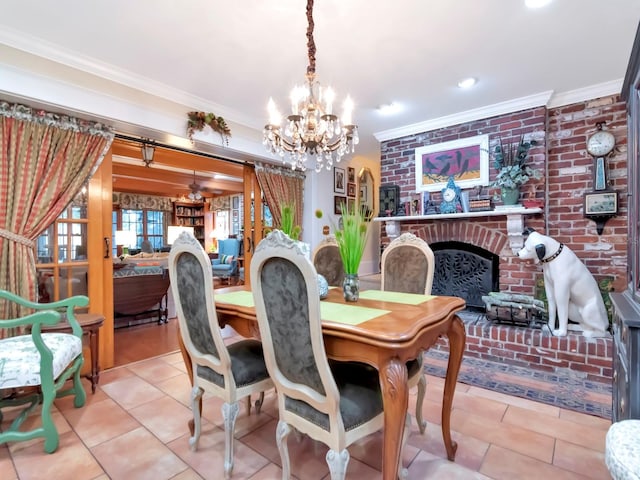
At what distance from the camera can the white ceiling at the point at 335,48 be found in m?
1.84

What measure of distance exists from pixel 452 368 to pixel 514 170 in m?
2.28

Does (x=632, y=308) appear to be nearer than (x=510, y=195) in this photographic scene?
Yes

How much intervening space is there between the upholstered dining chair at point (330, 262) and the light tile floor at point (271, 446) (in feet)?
3.29

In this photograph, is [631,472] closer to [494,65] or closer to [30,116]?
[494,65]

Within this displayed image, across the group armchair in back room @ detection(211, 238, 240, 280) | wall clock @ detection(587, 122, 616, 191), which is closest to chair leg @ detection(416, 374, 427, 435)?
wall clock @ detection(587, 122, 616, 191)

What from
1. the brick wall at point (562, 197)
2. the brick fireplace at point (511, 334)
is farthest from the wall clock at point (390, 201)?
the brick wall at point (562, 197)

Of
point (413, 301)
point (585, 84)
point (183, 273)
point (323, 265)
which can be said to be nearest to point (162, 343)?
point (323, 265)

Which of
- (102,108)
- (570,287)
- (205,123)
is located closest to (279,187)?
(205,123)

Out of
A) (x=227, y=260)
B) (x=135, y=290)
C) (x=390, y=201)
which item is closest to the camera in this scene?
(x=135, y=290)

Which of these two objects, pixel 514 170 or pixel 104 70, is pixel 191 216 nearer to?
pixel 104 70

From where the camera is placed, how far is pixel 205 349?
5.12 ft

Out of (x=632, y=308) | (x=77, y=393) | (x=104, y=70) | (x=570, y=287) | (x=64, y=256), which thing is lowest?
(x=77, y=393)

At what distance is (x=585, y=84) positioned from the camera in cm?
277

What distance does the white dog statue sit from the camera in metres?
2.49
